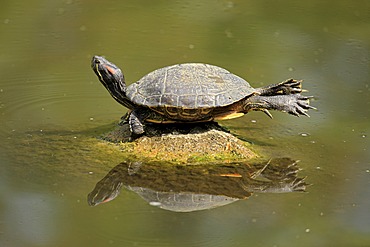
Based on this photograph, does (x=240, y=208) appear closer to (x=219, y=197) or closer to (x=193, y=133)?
(x=219, y=197)

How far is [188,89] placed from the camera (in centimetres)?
590

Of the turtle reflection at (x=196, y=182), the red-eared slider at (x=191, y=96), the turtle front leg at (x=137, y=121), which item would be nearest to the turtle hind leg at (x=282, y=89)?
the red-eared slider at (x=191, y=96)

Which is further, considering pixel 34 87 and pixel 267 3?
pixel 267 3

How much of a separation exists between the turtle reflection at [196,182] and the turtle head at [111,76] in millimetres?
747

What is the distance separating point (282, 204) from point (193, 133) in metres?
1.13

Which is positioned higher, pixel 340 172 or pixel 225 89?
pixel 225 89

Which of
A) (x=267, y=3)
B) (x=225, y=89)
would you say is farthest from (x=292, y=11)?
(x=225, y=89)

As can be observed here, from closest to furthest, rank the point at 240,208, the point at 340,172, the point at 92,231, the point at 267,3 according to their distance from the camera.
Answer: the point at 92,231 → the point at 240,208 → the point at 340,172 → the point at 267,3

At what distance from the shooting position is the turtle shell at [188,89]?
586cm

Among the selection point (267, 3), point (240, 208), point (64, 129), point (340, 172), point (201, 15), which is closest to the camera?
A: point (240, 208)

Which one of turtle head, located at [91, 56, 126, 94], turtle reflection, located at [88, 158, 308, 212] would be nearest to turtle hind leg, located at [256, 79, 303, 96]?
turtle reflection, located at [88, 158, 308, 212]

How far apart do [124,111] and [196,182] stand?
188 cm

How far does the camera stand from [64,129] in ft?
21.9

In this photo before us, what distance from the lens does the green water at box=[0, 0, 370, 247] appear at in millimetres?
4926
